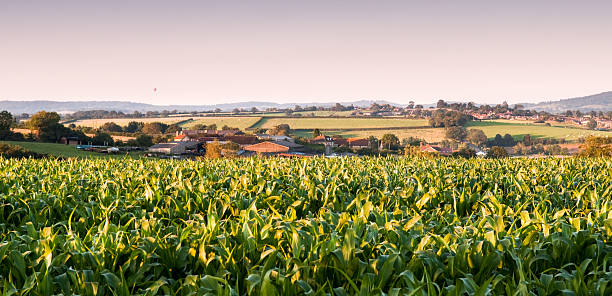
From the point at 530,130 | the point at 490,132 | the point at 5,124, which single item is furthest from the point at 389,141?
the point at 5,124

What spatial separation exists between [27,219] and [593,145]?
6279 cm

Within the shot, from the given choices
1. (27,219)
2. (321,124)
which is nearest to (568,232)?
(27,219)

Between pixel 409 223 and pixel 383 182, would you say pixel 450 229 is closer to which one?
pixel 409 223

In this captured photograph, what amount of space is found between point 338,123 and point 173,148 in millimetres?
63807

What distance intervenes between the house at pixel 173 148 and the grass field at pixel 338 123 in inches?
1707

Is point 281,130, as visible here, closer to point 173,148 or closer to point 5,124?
point 173,148

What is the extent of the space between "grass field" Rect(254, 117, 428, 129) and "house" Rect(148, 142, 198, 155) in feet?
142

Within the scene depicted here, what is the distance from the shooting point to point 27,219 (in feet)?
19.7

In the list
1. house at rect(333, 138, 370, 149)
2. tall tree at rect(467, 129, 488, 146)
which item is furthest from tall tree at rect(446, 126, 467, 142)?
house at rect(333, 138, 370, 149)

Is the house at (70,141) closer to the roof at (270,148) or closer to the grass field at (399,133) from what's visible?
the roof at (270,148)

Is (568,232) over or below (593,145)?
over

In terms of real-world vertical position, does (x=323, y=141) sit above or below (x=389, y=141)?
below

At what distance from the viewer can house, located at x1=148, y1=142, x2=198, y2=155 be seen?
7965 cm

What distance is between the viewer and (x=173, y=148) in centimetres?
8288
